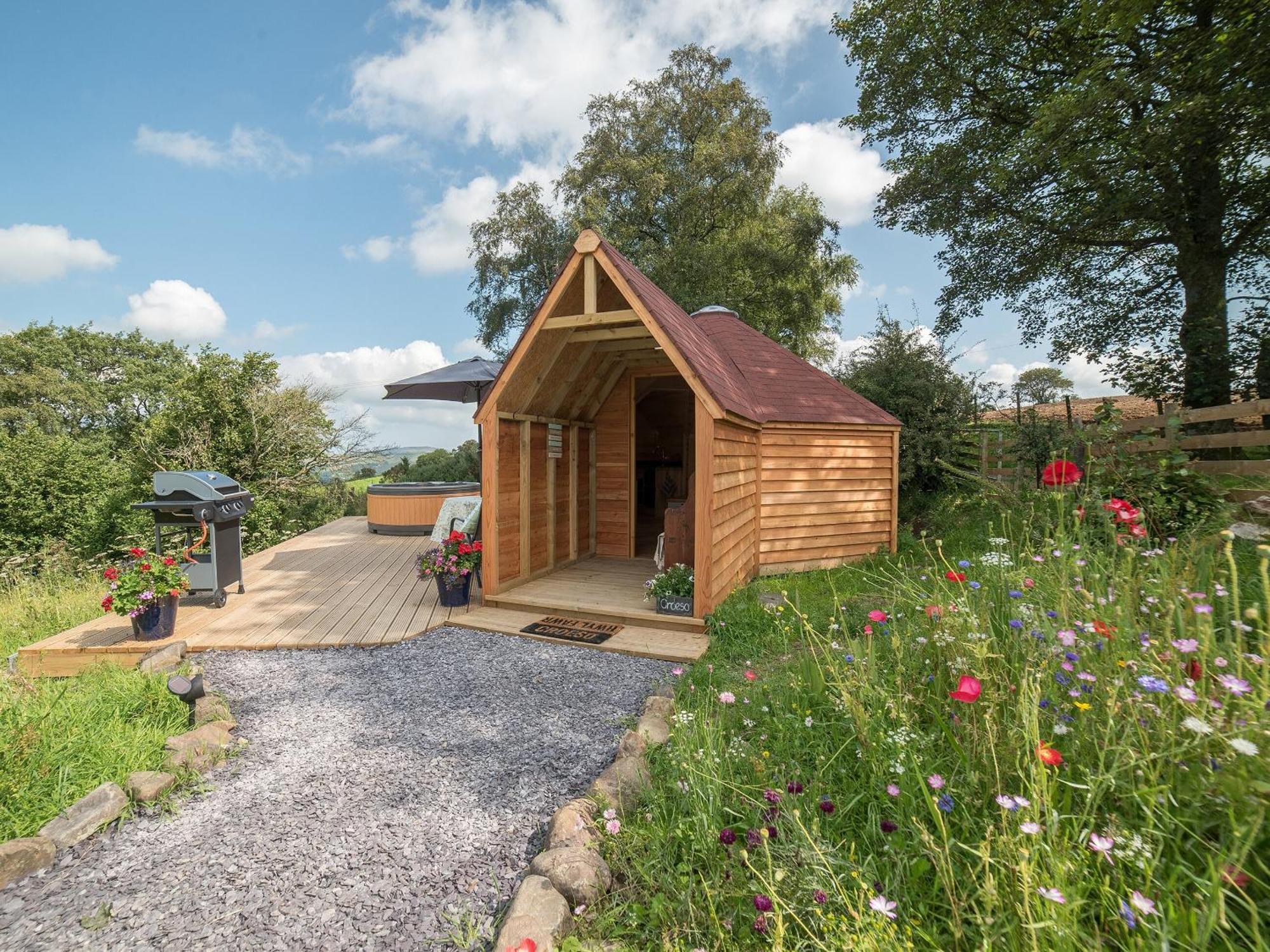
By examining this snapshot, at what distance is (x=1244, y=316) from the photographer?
9.48 meters

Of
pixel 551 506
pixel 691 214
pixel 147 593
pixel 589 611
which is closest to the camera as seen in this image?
pixel 147 593

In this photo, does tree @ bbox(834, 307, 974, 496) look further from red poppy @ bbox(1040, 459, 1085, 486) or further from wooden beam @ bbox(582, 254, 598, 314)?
red poppy @ bbox(1040, 459, 1085, 486)

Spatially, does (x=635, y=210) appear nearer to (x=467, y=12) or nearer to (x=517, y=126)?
(x=517, y=126)

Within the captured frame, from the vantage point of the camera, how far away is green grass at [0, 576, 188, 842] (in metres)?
2.40

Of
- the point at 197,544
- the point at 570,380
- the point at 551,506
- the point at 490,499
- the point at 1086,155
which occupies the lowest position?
the point at 197,544

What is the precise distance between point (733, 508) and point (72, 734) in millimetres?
5042

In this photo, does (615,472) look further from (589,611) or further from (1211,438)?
(1211,438)

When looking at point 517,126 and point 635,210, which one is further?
point 635,210

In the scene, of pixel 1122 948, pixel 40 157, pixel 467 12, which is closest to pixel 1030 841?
pixel 1122 948

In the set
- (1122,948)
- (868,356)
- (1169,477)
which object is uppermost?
(868,356)

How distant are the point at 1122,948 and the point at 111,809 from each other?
3571mm

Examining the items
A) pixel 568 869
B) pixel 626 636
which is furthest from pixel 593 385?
pixel 568 869

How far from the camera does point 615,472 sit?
7938mm

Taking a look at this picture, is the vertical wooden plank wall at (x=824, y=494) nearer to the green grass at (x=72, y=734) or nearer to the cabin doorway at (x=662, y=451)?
the cabin doorway at (x=662, y=451)
